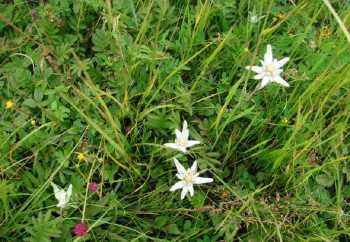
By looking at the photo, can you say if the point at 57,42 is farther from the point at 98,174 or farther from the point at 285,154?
the point at 285,154

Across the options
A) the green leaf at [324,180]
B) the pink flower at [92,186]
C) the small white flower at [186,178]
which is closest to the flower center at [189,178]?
the small white flower at [186,178]

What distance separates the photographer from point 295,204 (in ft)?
6.22

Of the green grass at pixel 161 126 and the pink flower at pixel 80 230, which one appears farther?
the green grass at pixel 161 126

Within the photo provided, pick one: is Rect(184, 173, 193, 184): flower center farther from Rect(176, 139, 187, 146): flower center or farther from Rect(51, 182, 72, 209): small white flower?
Rect(51, 182, 72, 209): small white flower

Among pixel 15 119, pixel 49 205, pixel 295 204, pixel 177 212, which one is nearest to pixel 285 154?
pixel 295 204

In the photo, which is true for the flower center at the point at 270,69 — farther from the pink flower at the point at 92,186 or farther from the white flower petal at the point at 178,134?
the pink flower at the point at 92,186

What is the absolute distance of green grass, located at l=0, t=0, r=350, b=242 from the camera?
5.86ft

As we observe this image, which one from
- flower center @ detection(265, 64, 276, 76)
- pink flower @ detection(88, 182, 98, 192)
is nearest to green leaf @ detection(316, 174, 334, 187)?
flower center @ detection(265, 64, 276, 76)

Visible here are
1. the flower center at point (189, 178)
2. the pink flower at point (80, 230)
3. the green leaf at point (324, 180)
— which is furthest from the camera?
the green leaf at point (324, 180)

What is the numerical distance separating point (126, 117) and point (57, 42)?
1.49 feet

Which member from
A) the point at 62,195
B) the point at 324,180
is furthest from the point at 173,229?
the point at 324,180

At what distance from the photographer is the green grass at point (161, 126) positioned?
179 centimetres

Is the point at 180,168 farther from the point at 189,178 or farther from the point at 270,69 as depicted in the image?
the point at 270,69

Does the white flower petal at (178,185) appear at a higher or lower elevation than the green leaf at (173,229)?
higher
